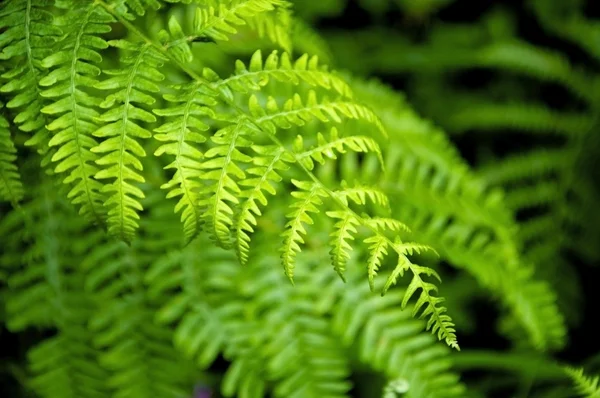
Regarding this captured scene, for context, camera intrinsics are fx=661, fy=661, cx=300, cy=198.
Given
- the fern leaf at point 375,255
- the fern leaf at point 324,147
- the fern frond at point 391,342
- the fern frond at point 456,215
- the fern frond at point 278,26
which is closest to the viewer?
the fern leaf at point 375,255

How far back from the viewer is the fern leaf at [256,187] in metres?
1.24

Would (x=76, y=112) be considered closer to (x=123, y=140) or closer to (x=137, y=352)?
(x=123, y=140)

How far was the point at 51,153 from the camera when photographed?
1.34 m

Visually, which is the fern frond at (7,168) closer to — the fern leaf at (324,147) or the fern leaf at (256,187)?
the fern leaf at (256,187)

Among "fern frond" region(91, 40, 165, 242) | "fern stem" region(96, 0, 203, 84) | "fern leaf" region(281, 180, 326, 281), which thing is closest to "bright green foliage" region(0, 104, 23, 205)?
"fern frond" region(91, 40, 165, 242)

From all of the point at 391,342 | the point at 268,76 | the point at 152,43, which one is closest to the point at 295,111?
the point at 268,76

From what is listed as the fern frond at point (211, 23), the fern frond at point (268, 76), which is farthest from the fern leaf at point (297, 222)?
the fern frond at point (211, 23)

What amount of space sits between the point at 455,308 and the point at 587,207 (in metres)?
0.66

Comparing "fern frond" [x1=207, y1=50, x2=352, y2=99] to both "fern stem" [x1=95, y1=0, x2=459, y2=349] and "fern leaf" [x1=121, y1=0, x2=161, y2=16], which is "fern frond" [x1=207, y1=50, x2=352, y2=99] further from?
"fern leaf" [x1=121, y1=0, x2=161, y2=16]

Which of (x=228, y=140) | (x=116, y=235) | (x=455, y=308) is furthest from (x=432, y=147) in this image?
(x=116, y=235)

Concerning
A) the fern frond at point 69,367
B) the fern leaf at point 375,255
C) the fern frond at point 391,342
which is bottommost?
the fern frond at point 69,367

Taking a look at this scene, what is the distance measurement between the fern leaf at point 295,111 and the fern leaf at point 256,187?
0.22ft

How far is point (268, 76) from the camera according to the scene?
1.41 m

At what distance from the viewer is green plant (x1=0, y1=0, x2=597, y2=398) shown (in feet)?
4.20
